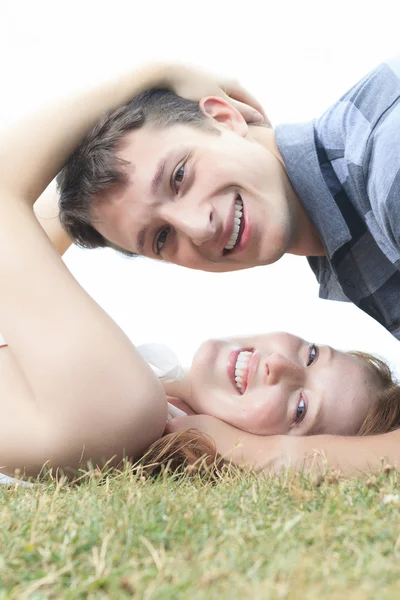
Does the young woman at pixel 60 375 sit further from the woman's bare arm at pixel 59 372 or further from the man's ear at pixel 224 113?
the man's ear at pixel 224 113

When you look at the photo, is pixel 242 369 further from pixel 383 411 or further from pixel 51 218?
pixel 51 218

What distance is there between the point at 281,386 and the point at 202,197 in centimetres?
65

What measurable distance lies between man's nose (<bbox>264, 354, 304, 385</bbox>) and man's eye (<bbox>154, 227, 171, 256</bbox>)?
52 cm

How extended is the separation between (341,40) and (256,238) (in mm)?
2986

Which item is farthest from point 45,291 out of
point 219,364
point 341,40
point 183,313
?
point 341,40

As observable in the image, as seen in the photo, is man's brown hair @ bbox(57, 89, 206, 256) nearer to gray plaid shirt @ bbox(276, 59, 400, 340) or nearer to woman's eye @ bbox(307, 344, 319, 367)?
gray plaid shirt @ bbox(276, 59, 400, 340)

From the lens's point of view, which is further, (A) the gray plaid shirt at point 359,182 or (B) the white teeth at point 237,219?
(B) the white teeth at point 237,219

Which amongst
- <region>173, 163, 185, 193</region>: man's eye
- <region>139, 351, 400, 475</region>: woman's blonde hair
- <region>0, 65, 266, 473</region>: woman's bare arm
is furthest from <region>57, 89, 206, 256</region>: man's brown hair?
<region>139, 351, 400, 475</region>: woman's blonde hair

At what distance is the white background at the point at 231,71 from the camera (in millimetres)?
4688

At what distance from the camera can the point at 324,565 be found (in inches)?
36.4

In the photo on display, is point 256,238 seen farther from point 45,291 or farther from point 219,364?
point 45,291

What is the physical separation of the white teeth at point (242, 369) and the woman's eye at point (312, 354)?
0.21m

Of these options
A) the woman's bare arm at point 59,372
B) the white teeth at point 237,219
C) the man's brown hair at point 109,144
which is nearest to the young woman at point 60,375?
the woman's bare arm at point 59,372

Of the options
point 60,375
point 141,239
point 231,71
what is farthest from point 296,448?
point 231,71
